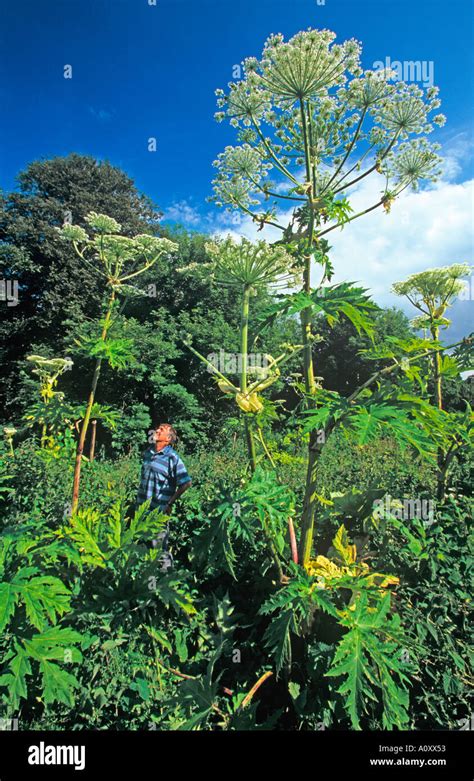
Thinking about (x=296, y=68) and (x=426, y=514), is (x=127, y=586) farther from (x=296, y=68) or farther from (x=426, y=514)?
(x=296, y=68)

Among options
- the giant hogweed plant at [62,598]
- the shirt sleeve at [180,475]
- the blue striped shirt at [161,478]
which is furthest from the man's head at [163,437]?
the giant hogweed plant at [62,598]

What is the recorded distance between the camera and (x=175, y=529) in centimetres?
378

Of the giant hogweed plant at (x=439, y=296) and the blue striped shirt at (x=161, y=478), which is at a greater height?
the giant hogweed plant at (x=439, y=296)

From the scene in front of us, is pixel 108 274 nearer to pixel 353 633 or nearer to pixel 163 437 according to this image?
pixel 163 437

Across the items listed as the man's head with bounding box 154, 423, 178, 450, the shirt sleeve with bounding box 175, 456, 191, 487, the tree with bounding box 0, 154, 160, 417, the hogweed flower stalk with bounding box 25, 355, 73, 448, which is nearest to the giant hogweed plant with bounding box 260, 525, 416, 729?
the shirt sleeve with bounding box 175, 456, 191, 487

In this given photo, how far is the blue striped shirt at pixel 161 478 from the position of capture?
4.18m

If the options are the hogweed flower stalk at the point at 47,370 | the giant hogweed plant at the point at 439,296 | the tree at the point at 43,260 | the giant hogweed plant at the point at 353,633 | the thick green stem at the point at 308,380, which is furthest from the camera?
the tree at the point at 43,260

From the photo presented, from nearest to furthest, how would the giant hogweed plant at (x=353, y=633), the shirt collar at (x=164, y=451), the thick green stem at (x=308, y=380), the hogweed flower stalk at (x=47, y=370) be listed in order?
the giant hogweed plant at (x=353, y=633), the thick green stem at (x=308, y=380), the shirt collar at (x=164, y=451), the hogweed flower stalk at (x=47, y=370)

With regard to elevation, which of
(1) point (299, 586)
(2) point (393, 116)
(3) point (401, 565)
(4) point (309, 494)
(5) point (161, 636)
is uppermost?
(2) point (393, 116)

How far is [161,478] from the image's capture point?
4.23 m

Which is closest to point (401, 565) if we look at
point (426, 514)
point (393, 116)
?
point (426, 514)

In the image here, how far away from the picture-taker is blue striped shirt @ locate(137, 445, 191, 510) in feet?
13.7

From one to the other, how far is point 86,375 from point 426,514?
50.3ft

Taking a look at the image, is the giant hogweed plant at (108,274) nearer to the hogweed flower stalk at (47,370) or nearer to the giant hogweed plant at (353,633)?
the hogweed flower stalk at (47,370)
